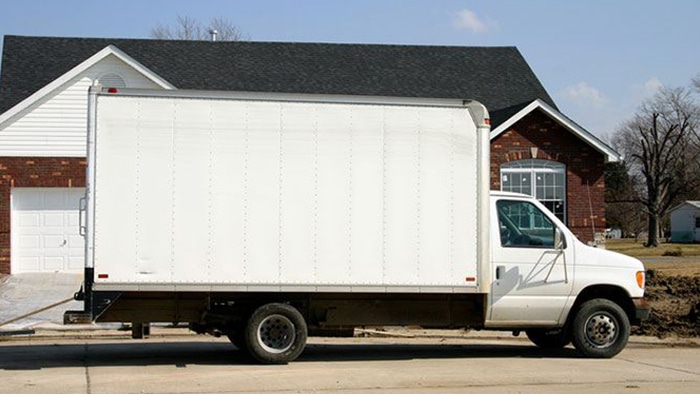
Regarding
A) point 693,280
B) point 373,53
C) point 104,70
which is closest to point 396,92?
point 373,53

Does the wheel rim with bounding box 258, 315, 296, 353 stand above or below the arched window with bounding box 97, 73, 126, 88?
below

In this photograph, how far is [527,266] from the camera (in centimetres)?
1248

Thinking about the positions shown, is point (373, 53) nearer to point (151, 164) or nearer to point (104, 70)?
point (104, 70)

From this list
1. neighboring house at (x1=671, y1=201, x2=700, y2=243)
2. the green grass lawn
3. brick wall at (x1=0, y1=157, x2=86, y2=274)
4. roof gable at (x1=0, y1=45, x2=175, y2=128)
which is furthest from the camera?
neighboring house at (x1=671, y1=201, x2=700, y2=243)

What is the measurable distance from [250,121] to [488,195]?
303 cm

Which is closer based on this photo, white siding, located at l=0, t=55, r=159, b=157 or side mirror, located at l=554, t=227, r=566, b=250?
side mirror, located at l=554, t=227, r=566, b=250

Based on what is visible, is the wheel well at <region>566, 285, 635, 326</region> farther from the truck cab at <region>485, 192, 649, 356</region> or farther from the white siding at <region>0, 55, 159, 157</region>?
the white siding at <region>0, 55, 159, 157</region>

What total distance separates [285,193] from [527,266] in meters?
3.22

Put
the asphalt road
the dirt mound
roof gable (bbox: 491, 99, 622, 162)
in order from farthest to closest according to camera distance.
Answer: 1. roof gable (bbox: 491, 99, 622, 162)
2. the dirt mound
3. the asphalt road

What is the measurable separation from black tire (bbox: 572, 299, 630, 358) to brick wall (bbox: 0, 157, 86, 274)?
15069 millimetres

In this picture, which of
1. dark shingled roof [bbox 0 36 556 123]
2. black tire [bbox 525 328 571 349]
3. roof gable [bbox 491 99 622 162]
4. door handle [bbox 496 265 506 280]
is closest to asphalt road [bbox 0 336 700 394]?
black tire [bbox 525 328 571 349]

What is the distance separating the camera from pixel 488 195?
1214cm

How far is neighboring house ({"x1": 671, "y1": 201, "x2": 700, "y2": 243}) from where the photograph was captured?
83.0 m

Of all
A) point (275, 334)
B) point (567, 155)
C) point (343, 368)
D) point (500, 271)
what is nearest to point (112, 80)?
point (567, 155)
